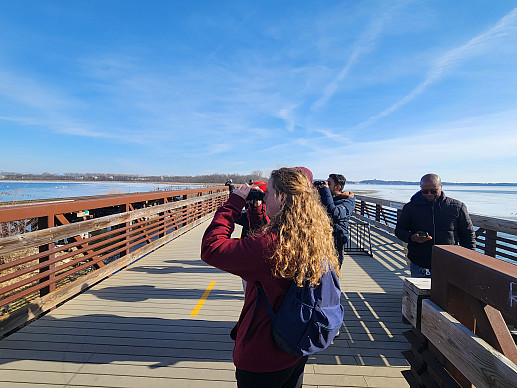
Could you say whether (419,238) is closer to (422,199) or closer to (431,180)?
(422,199)

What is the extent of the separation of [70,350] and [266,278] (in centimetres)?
258

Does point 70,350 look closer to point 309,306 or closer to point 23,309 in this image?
point 23,309

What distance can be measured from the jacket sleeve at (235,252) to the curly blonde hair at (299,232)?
65 mm

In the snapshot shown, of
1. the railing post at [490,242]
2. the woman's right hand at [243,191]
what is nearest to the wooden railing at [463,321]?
the woman's right hand at [243,191]

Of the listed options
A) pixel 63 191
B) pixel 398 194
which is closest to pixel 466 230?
pixel 398 194

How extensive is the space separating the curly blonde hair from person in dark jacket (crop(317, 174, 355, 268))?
1.64m

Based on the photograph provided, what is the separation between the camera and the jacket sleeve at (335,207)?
298 cm

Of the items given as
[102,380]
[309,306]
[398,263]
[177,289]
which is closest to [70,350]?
[102,380]

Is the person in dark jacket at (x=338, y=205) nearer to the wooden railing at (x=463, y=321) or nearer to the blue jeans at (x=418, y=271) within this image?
the blue jeans at (x=418, y=271)

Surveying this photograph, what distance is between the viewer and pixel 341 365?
2531 millimetres

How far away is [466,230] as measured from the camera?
2838 millimetres

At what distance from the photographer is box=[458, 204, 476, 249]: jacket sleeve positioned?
283 cm

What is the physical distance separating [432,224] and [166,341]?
116 inches

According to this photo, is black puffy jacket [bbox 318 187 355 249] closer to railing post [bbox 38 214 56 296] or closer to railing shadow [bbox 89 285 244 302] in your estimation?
railing shadow [bbox 89 285 244 302]
